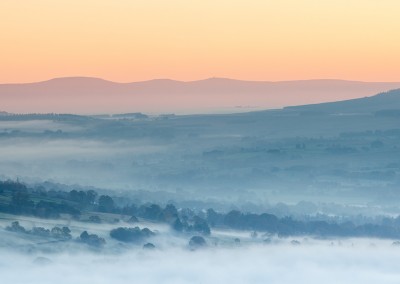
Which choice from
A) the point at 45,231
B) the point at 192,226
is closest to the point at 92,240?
the point at 45,231

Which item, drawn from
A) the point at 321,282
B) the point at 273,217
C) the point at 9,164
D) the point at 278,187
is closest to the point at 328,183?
the point at 278,187

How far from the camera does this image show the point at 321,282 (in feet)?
277

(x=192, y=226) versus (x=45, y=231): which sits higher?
(x=45, y=231)

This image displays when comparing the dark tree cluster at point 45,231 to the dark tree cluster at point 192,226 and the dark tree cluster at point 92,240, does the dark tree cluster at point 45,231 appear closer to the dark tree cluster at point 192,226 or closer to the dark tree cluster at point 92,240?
the dark tree cluster at point 92,240

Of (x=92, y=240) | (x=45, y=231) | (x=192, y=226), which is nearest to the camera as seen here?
(x=92, y=240)

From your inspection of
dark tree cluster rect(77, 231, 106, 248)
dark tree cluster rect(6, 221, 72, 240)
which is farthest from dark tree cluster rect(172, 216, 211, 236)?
dark tree cluster rect(77, 231, 106, 248)

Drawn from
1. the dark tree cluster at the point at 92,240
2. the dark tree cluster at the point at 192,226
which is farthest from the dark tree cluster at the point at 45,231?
the dark tree cluster at the point at 192,226

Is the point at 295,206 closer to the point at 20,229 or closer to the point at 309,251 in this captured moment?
the point at 309,251

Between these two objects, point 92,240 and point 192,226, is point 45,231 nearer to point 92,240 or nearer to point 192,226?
point 92,240

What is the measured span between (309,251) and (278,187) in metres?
79.7

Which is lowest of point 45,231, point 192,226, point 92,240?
point 192,226

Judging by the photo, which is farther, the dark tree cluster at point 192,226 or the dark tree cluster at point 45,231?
the dark tree cluster at point 192,226

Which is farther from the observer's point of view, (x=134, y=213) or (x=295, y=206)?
(x=295, y=206)

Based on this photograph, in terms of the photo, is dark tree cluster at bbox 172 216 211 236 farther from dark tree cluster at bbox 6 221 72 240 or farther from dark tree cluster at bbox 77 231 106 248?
dark tree cluster at bbox 77 231 106 248
